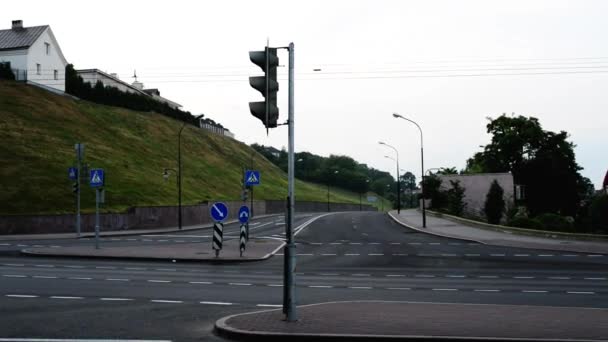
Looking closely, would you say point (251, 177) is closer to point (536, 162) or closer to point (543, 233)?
point (543, 233)

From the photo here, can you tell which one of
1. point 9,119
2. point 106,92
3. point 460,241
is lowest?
point 460,241

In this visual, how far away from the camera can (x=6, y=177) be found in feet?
168

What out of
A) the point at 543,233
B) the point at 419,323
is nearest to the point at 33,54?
the point at 543,233

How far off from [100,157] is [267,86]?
60.0m

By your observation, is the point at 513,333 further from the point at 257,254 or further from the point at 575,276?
the point at 257,254

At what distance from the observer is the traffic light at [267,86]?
9789 mm

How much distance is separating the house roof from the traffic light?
3130 inches

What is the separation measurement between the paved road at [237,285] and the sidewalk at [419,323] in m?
0.93

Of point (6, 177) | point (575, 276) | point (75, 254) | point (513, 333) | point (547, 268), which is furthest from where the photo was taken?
point (6, 177)

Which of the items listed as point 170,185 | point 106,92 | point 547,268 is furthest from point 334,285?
point 106,92

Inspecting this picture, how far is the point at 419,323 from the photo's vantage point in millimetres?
9383

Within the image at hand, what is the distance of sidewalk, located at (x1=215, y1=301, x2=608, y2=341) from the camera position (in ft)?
27.8

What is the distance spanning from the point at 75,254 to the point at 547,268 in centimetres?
1857

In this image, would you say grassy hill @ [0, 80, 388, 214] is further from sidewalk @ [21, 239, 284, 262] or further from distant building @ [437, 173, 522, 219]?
distant building @ [437, 173, 522, 219]
